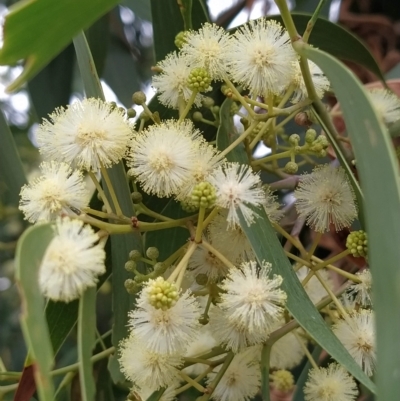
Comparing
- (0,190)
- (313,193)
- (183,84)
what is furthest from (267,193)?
(0,190)

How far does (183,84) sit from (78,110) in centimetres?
16

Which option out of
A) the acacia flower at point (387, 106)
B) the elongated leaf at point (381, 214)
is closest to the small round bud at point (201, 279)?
the elongated leaf at point (381, 214)

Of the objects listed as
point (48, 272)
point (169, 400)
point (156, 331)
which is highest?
point (48, 272)

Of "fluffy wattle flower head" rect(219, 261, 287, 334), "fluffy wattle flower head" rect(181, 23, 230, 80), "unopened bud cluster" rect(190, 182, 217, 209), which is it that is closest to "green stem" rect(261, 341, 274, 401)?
"fluffy wattle flower head" rect(219, 261, 287, 334)

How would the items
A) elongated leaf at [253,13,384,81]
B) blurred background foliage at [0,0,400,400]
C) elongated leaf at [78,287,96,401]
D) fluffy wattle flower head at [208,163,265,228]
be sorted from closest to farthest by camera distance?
elongated leaf at [78,287,96,401] < fluffy wattle flower head at [208,163,265,228] < elongated leaf at [253,13,384,81] < blurred background foliage at [0,0,400,400]

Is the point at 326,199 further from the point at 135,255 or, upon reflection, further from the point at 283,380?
the point at 283,380

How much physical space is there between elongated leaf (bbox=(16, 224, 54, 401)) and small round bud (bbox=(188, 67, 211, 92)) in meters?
0.33

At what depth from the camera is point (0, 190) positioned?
5.73 ft

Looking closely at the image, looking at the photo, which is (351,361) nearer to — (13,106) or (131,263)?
(131,263)

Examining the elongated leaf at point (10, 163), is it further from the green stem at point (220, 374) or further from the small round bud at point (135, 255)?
the green stem at point (220, 374)

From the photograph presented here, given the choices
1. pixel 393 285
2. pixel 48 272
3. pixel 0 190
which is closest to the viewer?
pixel 393 285

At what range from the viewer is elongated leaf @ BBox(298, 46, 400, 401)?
457 millimetres

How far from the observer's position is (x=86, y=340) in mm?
589

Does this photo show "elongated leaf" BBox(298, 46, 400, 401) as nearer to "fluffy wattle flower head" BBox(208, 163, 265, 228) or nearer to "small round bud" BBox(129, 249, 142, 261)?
"fluffy wattle flower head" BBox(208, 163, 265, 228)
